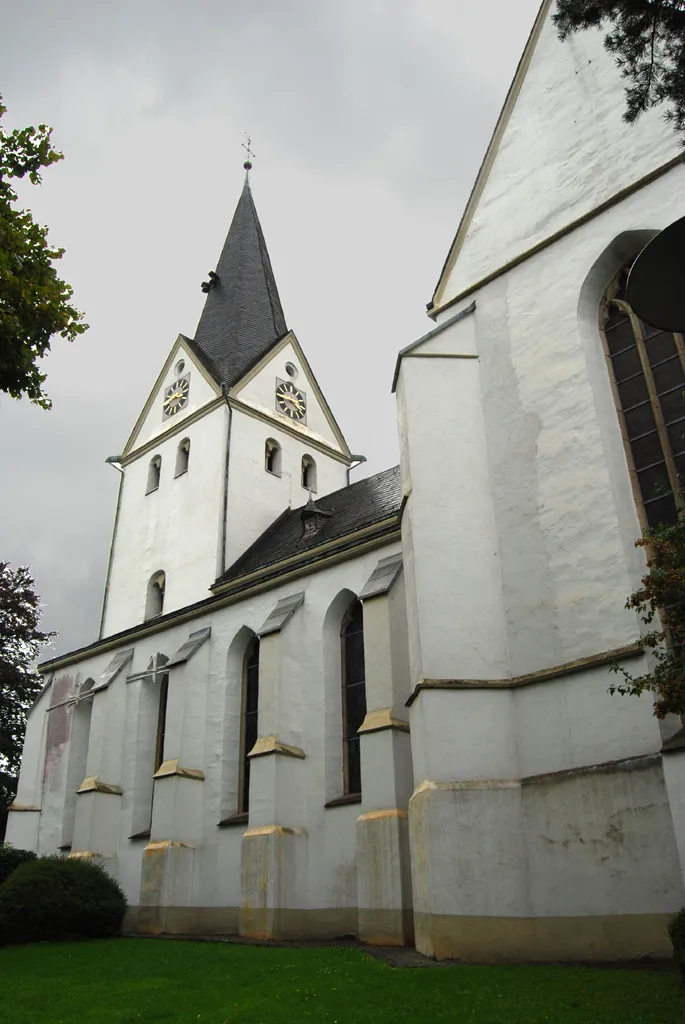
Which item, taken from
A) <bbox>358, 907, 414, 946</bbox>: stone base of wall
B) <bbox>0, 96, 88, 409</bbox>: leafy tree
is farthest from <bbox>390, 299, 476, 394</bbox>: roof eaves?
<bbox>358, 907, 414, 946</bbox>: stone base of wall

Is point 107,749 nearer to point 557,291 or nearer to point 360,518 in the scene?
point 360,518

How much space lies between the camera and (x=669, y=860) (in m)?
9.01

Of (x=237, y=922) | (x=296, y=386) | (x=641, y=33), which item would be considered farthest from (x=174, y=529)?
(x=641, y=33)

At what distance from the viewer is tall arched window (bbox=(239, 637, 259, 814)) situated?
55.1 feet

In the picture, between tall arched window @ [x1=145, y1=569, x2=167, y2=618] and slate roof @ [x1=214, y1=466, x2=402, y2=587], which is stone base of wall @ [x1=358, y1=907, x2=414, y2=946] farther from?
tall arched window @ [x1=145, y1=569, x2=167, y2=618]

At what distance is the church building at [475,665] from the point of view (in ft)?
32.3

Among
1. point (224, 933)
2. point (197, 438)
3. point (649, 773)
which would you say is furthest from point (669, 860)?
point (197, 438)

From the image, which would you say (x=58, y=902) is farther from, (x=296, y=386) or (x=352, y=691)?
(x=296, y=386)

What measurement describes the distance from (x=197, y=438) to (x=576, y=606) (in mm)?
17975

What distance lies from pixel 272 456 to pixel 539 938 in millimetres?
19593

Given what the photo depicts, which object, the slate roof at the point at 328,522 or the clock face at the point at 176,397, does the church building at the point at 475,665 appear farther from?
the clock face at the point at 176,397

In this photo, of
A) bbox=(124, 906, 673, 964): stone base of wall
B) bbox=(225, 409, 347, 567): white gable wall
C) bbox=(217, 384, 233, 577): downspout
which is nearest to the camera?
bbox=(124, 906, 673, 964): stone base of wall

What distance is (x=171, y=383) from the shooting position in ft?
97.2

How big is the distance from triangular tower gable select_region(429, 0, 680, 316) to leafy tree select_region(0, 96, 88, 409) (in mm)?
7429
